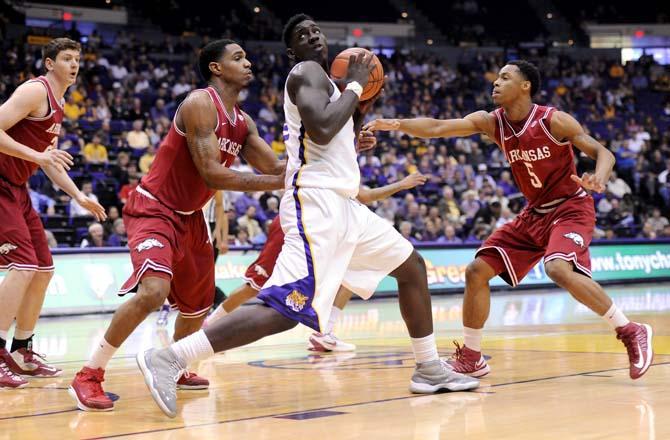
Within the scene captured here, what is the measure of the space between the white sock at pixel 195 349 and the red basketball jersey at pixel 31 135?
7.45 ft

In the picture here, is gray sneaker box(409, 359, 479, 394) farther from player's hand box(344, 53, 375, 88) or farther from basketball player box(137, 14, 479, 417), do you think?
player's hand box(344, 53, 375, 88)

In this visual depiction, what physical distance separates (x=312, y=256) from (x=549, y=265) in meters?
2.04

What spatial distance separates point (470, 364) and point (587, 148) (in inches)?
64.8

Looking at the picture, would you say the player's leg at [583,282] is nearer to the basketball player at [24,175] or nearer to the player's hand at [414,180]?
the player's hand at [414,180]

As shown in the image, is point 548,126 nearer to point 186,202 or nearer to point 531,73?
point 531,73

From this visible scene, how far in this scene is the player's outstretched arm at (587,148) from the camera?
585 cm

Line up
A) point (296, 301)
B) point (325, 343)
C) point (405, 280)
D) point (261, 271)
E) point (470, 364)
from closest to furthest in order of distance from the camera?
point (296, 301)
point (405, 280)
point (470, 364)
point (325, 343)
point (261, 271)

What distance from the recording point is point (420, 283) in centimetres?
552

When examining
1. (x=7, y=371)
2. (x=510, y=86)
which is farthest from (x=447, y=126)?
(x=7, y=371)

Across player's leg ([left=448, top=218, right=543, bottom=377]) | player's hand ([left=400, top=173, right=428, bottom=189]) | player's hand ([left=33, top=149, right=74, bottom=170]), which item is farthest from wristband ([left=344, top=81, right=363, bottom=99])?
player's leg ([left=448, top=218, right=543, bottom=377])

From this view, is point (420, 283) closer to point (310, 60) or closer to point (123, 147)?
point (310, 60)

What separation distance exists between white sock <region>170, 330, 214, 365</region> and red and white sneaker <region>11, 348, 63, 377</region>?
2.28 metres

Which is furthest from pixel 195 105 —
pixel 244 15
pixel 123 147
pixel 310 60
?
pixel 244 15

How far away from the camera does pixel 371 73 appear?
5383mm
